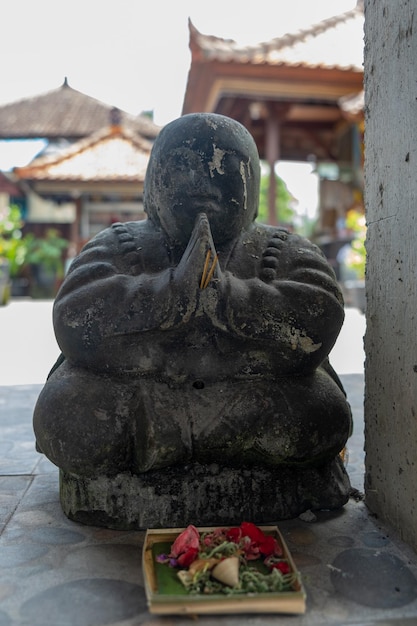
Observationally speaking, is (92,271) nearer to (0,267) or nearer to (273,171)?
(273,171)

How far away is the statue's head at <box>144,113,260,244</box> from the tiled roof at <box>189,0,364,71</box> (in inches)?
242

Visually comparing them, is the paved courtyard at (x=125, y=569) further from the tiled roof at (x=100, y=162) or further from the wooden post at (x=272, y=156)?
the tiled roof at (x=100, y=162)

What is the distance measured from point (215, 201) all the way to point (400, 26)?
83cm

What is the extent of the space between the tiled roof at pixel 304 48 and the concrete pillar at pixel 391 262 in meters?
6.19

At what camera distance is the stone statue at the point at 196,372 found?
7.07 feet

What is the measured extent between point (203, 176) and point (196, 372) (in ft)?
2.26

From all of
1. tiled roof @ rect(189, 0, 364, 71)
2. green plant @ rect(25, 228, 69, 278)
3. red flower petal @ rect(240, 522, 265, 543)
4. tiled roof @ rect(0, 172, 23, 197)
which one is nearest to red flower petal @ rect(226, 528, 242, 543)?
red flower petal @ rect(240, 522, 265, 543)

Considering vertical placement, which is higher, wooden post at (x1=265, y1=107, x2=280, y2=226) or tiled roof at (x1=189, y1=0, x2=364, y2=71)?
tiled roof at (x1=189, y1=0, x2=364, y2=71)

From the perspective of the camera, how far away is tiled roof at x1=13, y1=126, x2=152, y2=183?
14.7 m

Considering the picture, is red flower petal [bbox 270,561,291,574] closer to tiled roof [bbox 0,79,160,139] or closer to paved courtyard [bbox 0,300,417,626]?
paved courtyard [bbox 0,300,417,626]

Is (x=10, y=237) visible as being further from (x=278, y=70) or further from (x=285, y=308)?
(x=285, y=308)

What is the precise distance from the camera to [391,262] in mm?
2234

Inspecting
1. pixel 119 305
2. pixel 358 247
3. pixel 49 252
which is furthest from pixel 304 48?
pixel 49 252

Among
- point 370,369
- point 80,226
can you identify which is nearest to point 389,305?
point 370,369
